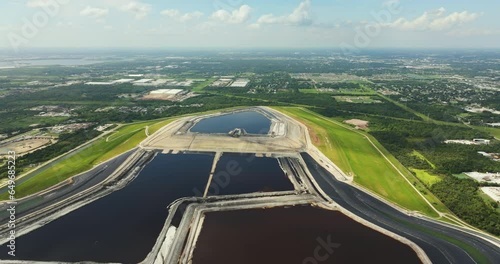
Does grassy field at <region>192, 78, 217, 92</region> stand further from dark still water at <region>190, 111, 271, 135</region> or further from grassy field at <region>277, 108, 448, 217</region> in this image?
grassy field at <region>277, 108, 448, 217</region>

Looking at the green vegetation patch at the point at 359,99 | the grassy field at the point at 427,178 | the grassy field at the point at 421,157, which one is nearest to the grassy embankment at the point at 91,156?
the grassy field at the point at 427,178

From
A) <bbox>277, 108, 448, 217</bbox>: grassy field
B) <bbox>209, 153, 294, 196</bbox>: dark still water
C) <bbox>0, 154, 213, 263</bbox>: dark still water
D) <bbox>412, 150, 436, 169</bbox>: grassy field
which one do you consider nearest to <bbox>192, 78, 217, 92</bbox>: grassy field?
<bbox>277, 108, 448, 217</bbox>: grassy field

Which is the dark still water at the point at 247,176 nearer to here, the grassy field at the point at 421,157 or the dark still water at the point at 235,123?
the dark still water at the point at 235,123

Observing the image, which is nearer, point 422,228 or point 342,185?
point 422,228

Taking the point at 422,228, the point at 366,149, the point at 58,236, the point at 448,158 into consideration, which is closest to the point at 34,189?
the point at 58,236

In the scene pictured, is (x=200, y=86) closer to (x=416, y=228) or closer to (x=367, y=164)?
(x=367, y=164)

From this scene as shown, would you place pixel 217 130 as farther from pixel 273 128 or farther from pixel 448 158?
pixel 448 158
